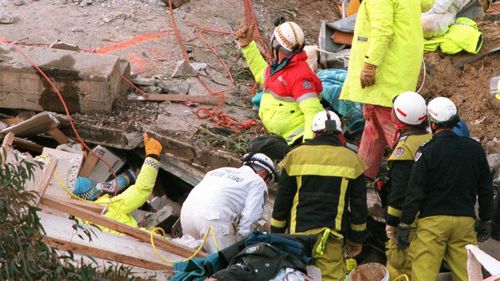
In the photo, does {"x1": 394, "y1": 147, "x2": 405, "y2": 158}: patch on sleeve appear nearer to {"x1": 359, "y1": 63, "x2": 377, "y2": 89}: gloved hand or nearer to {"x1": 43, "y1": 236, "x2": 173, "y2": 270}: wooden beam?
{"x1": 359, "y1": 63, "x2": 377, "y2": 89}: gloved hand

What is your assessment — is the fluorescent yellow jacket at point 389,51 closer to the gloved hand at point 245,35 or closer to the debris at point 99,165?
the gloved hand at point 245,35

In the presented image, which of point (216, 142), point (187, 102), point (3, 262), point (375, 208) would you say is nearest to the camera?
point (3, 262)

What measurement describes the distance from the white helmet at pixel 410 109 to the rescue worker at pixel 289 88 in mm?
1236

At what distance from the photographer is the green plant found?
201 inches

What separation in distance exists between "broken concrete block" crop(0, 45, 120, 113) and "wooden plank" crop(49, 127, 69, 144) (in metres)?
0.34

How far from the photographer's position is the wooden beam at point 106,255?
728cm

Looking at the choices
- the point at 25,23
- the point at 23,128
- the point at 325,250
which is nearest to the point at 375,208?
the point at 325,250

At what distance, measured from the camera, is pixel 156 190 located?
10.4 metres

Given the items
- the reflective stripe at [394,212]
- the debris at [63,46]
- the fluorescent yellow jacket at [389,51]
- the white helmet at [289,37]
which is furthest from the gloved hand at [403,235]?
the debris at [63,46]

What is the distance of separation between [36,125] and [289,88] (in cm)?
278

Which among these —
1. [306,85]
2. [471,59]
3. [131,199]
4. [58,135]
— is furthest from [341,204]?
[471,59]

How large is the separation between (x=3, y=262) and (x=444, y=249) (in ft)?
12.2

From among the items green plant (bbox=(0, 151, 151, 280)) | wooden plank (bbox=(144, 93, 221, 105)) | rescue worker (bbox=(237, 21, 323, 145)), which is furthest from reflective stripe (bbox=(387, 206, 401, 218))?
wooden plank (bbox=(144, 93, 221, 105))

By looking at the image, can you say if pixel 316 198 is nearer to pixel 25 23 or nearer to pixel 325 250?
pixel 325 250
